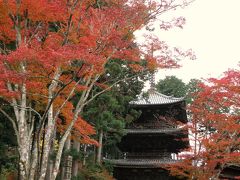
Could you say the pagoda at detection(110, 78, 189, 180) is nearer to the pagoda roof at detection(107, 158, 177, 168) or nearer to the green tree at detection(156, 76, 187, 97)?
the pagoda roof at detection(107, 158, 177, 168)

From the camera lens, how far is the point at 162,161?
73.2 ft

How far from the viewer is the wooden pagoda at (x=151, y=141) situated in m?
22.7

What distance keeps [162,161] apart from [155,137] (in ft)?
6.21

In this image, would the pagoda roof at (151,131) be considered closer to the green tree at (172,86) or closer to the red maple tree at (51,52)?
the red maple tree at (51,52)

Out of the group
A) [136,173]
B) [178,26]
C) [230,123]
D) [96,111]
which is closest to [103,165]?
[136,173]

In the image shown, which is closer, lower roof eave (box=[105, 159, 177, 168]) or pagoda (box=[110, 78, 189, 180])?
lower roof eave (box=[105, 159, 177, 168])

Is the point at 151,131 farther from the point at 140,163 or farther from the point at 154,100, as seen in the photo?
the point at 154,100

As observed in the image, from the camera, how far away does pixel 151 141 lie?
23750 mm

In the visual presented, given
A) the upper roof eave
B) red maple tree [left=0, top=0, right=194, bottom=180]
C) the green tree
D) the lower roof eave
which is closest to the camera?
red maple tree [left=0, top=0, right=194, bottom=180]

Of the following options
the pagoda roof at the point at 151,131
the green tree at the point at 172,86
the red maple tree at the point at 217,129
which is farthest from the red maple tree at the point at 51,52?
the green tree at the point at 172,86

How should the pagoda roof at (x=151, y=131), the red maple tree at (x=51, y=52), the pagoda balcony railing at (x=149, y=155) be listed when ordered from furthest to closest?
1. the pagoda balcony railing at (x=149, y=155)
2. the pagoda roof at (x=151, y=131)
3. the red maple tree at (x=51, y=52)

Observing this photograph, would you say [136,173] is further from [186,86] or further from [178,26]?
[186,86]

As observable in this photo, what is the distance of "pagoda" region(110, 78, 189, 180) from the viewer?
22.6 m

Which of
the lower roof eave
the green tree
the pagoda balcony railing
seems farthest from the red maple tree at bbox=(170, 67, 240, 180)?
the green tree
